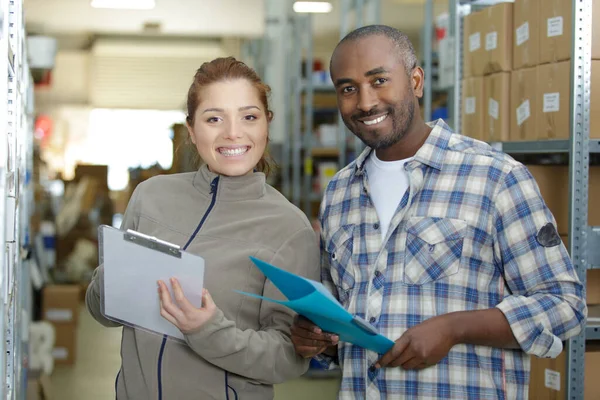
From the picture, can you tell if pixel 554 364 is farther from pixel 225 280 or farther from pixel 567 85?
pixel 225 280

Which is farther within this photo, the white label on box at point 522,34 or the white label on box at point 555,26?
the white label on box at point 522,34

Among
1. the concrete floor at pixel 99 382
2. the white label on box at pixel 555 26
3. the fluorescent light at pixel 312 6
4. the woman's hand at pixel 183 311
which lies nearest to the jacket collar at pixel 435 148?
the woman's hand at pixel 183 311

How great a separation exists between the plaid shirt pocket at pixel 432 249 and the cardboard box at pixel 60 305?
4720 millimetres

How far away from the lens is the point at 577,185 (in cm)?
275

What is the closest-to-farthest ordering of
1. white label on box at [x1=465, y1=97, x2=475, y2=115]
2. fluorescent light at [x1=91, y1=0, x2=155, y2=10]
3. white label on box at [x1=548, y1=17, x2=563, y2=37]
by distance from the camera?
white label on box at [x1=548, y1=17, x2=563, y2=37] → white label on box at [x1=465, y1=97, x2=475, y2=115] → fluorescent light at [x1=91, y1=0, x2=155, y2=10]

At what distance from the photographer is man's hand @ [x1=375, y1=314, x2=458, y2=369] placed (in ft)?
5.21

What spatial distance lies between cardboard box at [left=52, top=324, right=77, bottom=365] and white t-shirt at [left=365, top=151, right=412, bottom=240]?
4.64 meters

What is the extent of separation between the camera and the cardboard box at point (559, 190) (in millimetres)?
2939

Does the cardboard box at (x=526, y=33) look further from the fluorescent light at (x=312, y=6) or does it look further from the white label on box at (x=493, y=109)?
the fluorescent light at (x=312, y=6)

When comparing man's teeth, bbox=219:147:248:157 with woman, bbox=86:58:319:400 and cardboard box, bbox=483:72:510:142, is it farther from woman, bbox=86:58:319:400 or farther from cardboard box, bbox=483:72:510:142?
cardboard box, bbox=483:72:510:142

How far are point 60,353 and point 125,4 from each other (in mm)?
5385

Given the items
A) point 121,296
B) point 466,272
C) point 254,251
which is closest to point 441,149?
point 466,272

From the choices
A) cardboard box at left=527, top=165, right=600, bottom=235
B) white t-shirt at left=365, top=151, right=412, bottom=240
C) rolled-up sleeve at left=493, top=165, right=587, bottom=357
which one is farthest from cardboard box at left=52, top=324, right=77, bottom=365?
rolled-up sleeve at left=493, top=165, right=587, bottom=357

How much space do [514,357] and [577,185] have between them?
1200mm
